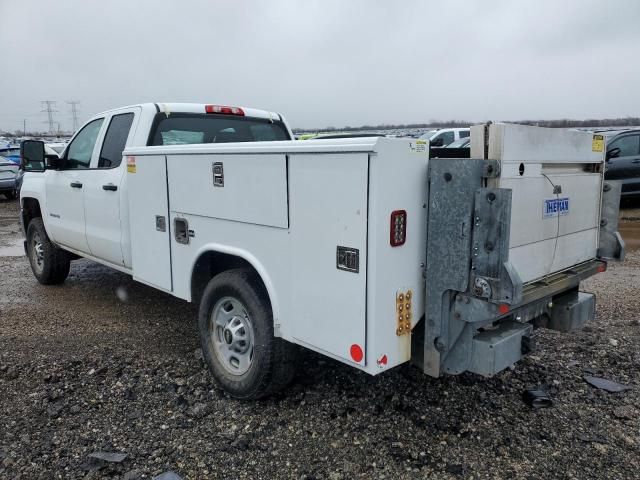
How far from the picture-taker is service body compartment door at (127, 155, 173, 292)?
4.37 metres

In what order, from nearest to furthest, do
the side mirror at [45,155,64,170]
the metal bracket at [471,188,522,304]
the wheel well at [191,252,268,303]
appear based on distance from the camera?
the metal bracket at [471,188,522,304], the wheel well at [191,252,268,303], the side mirror at [45,155,64,170]

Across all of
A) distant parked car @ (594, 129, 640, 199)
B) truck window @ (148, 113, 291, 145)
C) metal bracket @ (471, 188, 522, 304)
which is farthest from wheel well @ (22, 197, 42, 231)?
distant parked car @ (594, 129, 640, 199)

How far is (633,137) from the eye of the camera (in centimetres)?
1263

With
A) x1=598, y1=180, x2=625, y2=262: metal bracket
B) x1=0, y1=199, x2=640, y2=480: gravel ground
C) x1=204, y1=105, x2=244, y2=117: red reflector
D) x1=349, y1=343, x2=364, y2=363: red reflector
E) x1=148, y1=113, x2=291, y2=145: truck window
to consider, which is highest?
x1=204, y1=105, x2=244, y2=117: red reflector

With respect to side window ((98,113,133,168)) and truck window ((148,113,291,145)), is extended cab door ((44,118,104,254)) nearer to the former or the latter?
side window ((98,113,133,168))

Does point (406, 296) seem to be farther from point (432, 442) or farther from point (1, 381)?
point (1, 381)

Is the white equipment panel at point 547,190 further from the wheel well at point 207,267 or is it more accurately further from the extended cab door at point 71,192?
the extended cab door at point 71,192

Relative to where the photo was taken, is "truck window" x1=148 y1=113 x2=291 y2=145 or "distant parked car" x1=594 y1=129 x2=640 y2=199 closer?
"truck window" x1=148 y1=113 x2=291 y2=145

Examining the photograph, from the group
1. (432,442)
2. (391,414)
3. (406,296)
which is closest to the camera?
(406,296)

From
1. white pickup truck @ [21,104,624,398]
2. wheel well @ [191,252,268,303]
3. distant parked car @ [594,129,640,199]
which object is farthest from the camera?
distant parked car @ [594,129,640,199]

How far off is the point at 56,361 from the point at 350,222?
3.05 metres

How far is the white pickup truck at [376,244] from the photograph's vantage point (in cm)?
283

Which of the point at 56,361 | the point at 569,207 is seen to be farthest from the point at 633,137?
the point at 56,361

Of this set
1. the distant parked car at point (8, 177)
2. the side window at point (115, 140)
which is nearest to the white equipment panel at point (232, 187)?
the side window at point (115, 140)
